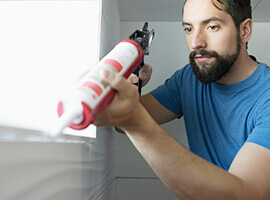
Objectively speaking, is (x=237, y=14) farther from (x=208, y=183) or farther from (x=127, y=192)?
(x=127, y=192)

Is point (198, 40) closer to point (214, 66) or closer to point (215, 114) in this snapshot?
point (214, 66)

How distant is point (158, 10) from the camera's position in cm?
133

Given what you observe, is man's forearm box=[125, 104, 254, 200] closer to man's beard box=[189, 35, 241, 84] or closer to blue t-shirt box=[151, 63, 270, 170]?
blue t-shirt box=[151, 63, 270, 170]

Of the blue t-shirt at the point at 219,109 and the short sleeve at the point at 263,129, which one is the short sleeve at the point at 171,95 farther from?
the short sleeve at the point at 263,129

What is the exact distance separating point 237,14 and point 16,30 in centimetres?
85

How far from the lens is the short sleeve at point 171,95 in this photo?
115 centimetres

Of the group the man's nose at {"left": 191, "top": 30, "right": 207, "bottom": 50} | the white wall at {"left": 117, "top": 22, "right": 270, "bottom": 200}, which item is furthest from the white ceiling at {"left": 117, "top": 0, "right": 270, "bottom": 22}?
the man's nose at {"left": 191, "top": 30, "right": 207, "bottom": 50}

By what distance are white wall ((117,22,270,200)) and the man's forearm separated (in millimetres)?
877

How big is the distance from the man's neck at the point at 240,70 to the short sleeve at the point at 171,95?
216mm

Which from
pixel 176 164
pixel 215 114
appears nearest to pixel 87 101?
pixel 176 164

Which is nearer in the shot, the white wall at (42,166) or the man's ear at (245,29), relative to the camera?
the white wall at (42,166)


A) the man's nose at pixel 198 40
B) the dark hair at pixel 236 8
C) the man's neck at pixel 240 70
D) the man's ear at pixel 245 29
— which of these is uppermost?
the dark hair at pixel 236 8

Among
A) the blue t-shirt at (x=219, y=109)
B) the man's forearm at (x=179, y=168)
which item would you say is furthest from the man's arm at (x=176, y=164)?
the blue t-shirt at (x=219, y=109)

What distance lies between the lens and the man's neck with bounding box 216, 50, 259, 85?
98cm
